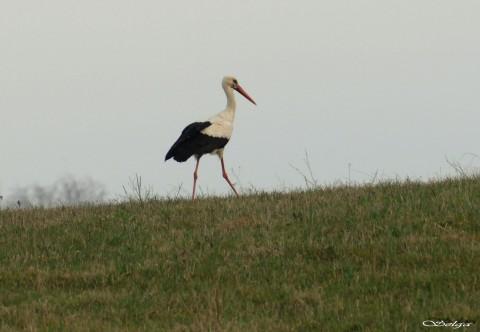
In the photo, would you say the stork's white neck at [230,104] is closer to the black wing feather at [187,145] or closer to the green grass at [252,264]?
the black wing feather at [187,145]

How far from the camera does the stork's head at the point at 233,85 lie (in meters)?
16.7

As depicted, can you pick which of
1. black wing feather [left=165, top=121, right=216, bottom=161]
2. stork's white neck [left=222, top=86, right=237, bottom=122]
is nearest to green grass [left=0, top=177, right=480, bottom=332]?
black wing feather [left=165, top=121, right=216, bottom=161]

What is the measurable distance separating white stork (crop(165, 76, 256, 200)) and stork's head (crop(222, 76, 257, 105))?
2.29 feet

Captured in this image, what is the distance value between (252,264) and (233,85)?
25.1 ft

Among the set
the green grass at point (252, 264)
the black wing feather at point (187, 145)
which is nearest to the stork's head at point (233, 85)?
the black wing feather at point (187, 145)

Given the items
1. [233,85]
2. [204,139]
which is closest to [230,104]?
[233,85]

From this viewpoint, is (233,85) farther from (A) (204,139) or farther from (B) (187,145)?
(B) (187,145)

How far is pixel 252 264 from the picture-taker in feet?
31.9

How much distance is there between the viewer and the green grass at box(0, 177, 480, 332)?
8.04 meters

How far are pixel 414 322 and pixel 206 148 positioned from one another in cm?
797

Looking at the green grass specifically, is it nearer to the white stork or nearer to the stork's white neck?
the white stork

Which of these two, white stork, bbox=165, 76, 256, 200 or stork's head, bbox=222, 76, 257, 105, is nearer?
white stork, bbox=165, 76, 256, 200

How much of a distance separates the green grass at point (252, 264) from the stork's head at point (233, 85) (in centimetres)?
385

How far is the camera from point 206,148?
595 inches
